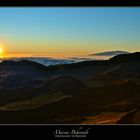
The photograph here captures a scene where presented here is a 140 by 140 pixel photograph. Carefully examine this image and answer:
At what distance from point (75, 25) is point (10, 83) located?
344 mm

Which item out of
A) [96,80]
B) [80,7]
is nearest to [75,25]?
[80,7]

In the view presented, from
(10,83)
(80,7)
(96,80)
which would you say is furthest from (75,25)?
(10,83)

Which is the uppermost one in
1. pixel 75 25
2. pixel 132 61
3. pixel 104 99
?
pixel 75 25

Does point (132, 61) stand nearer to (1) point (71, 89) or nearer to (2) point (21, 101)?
(1) point (71, 89)

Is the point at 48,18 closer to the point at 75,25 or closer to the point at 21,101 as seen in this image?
the point at 75,25
